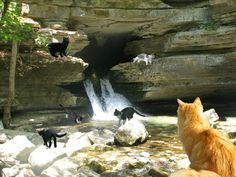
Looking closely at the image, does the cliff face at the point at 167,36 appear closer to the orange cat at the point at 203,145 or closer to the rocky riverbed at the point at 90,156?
the rocky riverbed at the point at 90,156

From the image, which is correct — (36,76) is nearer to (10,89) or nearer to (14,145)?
(10,89)

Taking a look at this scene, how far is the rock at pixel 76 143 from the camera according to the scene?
12016 millimetres

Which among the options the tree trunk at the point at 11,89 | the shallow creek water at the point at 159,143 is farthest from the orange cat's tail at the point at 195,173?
the tree trunk at the point at 11,89

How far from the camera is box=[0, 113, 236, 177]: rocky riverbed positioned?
1028 cm

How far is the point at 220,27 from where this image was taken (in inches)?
736

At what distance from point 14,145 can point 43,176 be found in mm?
2245

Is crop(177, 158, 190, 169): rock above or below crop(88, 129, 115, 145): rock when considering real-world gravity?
below

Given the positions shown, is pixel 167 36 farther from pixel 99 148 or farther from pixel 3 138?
pixel 3 138

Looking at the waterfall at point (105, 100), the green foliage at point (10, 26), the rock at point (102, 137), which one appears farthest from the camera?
the waterfall at point (105, 100)

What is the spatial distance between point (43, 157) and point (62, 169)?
86cm

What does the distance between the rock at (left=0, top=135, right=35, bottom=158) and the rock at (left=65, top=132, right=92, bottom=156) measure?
124 cm

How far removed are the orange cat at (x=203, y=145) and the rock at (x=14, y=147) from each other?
6.14 meters

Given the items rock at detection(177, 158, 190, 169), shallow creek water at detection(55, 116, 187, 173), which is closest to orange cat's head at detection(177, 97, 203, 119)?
shallow creek water at detection(55, 116, 187, 173)

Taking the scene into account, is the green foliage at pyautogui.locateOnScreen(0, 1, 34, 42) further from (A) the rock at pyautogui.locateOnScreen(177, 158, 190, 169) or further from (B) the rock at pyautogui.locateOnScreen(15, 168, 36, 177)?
(A) the rock at pyautogui.locateOnScreen(177, 158, 190, 169)
